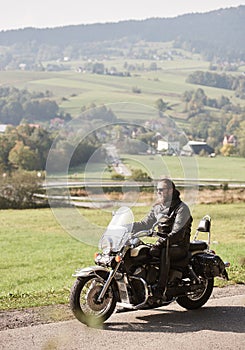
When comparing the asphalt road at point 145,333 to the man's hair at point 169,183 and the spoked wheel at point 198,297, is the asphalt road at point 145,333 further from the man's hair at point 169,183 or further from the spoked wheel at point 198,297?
the man's hair at point 169,183

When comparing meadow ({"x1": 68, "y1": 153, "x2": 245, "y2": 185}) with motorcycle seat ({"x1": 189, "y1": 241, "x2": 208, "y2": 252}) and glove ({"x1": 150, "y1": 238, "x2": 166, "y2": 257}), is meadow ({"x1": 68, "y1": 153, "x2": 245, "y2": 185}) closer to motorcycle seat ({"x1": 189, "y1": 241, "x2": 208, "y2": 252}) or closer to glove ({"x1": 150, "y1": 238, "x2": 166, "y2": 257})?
motorcycle seat ({"x1": 189, "y1": 241, "x2": 208, "y2": 252})

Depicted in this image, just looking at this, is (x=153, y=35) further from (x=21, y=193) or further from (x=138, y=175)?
(x=138, y=175)

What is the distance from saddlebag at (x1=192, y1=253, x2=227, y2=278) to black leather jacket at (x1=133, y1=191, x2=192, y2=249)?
1.05 ft

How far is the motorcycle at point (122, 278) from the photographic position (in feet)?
21.8

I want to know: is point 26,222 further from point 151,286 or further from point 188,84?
point 188,84

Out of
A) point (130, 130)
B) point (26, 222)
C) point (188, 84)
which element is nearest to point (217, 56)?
point (188, 84)

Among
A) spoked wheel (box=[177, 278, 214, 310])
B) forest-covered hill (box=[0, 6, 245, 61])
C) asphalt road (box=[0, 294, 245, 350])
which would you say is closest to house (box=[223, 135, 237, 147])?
spoked wheel (box=[177, 278, 214, 310])

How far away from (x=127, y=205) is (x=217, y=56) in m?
91.3

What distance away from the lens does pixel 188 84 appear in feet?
269

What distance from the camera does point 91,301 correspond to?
21.8 ft

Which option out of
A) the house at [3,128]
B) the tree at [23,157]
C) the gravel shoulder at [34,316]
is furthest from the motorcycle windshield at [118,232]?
the house at [3,128]

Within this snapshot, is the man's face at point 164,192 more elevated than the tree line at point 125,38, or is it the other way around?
the man's face at point 164,192

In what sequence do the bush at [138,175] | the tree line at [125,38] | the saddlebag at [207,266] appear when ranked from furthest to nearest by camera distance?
the tree line at [125,38], the bush at [138,175], the saddlebag at [207,266]

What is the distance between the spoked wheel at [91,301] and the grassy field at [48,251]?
3.16 feet
